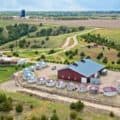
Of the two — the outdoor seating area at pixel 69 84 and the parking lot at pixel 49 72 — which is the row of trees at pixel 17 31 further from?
the outdoor seating area at pixel 69 84

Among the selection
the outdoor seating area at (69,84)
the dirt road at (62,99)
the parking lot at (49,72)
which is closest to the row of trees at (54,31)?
the parking lot at (49,72)

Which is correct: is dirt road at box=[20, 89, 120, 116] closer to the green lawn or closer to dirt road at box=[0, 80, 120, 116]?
dirt road at box=[0, 80, 120, 116]

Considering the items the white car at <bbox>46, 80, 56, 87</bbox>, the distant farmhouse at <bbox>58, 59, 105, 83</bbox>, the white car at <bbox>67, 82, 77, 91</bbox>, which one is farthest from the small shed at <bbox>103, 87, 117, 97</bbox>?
the white car at <bbox>46, 80, 56, 87</bbox>

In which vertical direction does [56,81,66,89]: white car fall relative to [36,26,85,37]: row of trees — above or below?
above

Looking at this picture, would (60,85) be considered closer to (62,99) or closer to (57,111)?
(62,99)

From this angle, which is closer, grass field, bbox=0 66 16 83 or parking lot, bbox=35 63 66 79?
parking lot, bbox=35 63 66 79

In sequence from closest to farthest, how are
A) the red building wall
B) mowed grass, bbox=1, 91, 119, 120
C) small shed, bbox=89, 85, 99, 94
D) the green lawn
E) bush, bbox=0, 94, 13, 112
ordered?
mowed grass, bbox=1, 91, 119, 120 < bush, bbox=0, 94, 13, 112 < small shed, bbox=89, 85, 99, 94 < the red building wall < the green lawn

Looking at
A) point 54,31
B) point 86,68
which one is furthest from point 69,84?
point 54,31
